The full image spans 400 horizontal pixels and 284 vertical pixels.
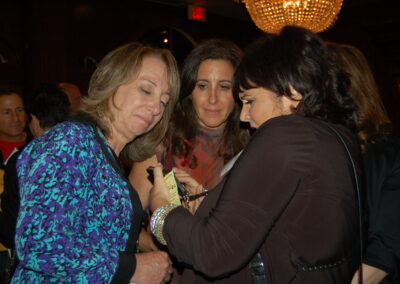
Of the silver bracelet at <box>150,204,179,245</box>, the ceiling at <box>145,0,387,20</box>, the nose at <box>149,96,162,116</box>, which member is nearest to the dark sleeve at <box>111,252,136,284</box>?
the silver bracelet at <box>150,204,179,245</box>

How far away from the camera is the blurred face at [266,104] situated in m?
1.16

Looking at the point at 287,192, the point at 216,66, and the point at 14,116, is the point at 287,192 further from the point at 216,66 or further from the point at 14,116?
the point at 14,116

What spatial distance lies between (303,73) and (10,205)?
1.59 m

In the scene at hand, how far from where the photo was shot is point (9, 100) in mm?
3434

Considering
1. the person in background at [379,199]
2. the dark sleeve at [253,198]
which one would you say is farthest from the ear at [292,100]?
the person in background at [379,199]

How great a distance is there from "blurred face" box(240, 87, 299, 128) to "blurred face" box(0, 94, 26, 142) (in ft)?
9.22

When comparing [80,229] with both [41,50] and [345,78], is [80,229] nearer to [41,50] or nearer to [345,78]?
[345,78]

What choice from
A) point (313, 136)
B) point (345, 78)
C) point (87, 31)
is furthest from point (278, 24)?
point (87, 31)

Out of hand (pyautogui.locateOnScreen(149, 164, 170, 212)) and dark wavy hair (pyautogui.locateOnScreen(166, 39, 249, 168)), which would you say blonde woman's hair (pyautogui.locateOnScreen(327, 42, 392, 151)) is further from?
hand (pyautogui.locateOnScreen(149, 164, 170, 212))

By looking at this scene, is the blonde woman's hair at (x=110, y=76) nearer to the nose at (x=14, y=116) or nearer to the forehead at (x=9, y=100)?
the nose at (x=14, y=116)

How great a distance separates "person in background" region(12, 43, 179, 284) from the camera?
3.53 feet

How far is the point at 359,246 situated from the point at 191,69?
1.45 meters

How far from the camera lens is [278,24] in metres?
3.72

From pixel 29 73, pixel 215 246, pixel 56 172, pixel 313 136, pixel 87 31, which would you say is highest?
pixel 313 136
